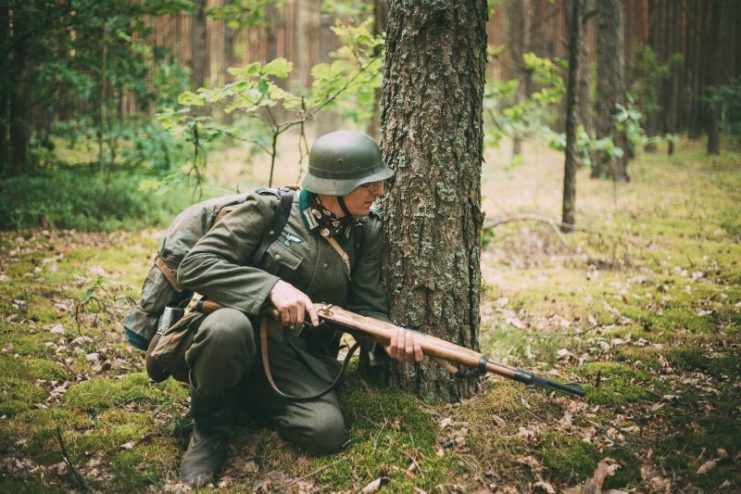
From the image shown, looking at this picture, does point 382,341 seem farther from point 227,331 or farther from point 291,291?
point 227,331

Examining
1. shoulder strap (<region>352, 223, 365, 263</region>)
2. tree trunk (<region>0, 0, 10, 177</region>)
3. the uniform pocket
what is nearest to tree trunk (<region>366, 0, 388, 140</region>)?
shoulder strap (<region>352, 223, 365, 263</region>)

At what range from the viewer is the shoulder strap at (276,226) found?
3.35 meters

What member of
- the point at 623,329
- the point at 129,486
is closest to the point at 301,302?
the point at 129,486

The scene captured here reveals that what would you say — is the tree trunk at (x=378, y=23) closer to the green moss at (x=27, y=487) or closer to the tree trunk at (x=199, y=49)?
the green moss at (x=27, y=487)

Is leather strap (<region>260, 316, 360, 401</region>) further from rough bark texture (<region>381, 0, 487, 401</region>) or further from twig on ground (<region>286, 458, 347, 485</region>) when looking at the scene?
rough bark texture (<region>381, 0, 487, 401</region>)

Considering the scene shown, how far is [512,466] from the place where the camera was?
10.2 feet

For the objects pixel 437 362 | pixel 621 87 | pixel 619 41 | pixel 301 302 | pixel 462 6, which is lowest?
pixel 437 362

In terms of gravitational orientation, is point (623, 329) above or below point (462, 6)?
below

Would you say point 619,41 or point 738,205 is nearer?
point 738,205

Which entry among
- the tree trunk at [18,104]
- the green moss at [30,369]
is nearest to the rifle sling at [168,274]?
the green moss at [30,369]

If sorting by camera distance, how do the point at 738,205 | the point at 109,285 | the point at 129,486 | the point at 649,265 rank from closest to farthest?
the point at 129,486 → the point at 109,285 → the point at 649,265 → the point at 738,205

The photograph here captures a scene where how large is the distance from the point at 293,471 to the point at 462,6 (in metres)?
3.07

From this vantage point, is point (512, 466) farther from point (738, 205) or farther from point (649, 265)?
point (738, 205)

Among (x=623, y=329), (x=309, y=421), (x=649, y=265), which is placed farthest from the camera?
(x=649, y=265)
